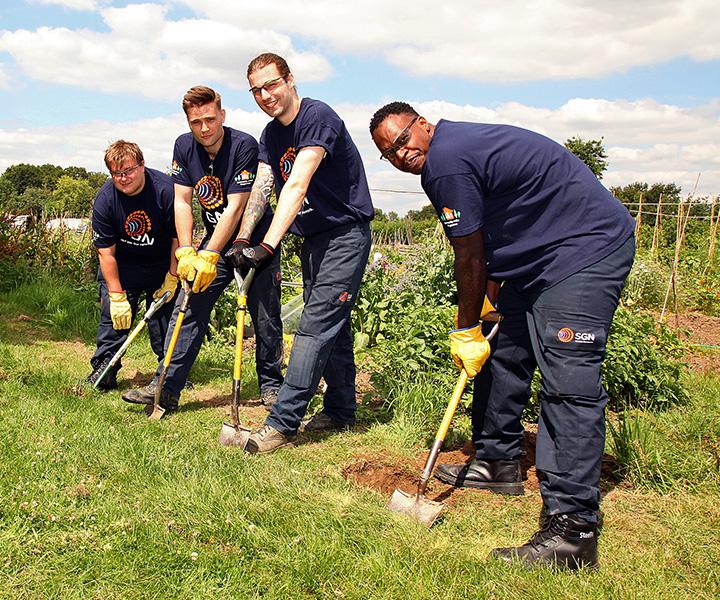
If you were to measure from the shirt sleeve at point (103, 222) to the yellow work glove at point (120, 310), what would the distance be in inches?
14.6

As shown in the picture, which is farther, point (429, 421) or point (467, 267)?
point (429, 421)

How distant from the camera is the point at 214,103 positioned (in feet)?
13.7

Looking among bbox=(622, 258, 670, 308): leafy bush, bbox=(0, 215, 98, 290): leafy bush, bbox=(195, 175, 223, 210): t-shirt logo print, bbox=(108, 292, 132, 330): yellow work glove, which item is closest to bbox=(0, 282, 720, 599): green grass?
bbox=(108, 292, 132, 330): yellow work glove

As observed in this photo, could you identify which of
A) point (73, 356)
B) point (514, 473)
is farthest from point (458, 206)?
point (73, 356)

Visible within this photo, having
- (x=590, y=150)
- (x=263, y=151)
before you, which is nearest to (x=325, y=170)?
(x=263, y=151)

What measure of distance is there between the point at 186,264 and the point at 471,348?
6.51 feet

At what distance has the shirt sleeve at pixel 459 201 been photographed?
109 inches

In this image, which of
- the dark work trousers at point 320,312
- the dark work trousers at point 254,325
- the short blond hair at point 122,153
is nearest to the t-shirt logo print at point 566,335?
the dark work trousers at point 320,312

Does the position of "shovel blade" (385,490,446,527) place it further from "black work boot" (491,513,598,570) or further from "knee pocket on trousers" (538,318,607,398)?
"knee pocket on trousers" (538,318,607,398)

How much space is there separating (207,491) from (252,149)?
2286 mm

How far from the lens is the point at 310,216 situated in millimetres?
3988

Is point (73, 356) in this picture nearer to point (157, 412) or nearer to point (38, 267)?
point (157, 412)

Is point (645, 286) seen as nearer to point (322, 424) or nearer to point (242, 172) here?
point (322, 424)

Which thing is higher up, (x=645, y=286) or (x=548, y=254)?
(x=548, y=254)
